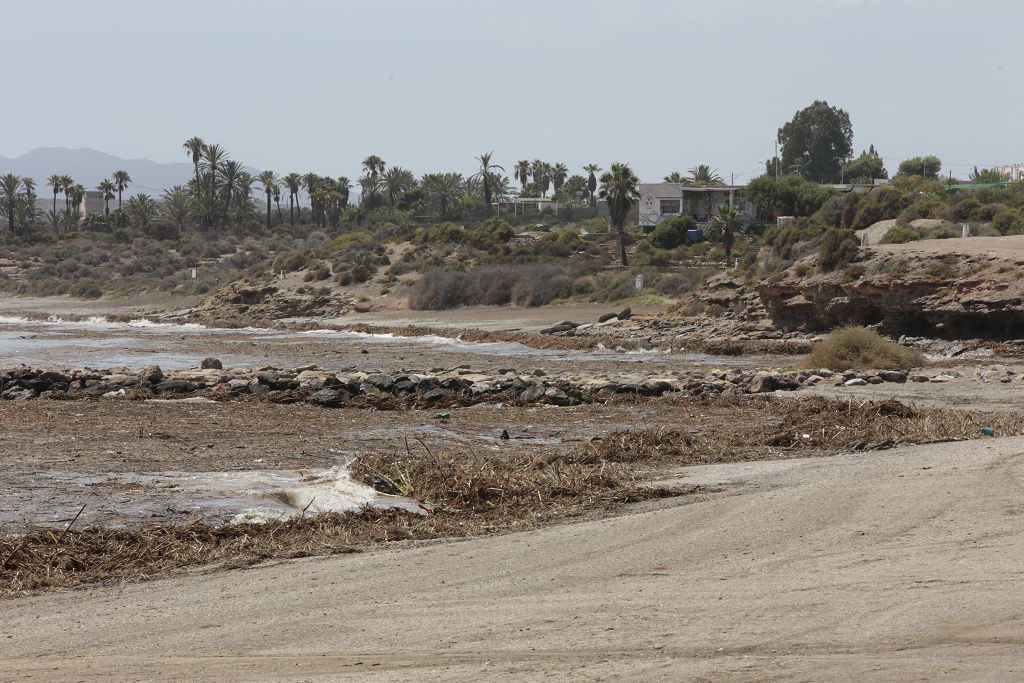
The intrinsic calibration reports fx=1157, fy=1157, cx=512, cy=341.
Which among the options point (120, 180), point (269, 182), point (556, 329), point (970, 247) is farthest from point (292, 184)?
point (970, 247)

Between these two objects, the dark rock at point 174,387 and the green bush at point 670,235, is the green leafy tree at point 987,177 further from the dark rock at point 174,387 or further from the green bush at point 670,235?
the dark rock at point 174,387

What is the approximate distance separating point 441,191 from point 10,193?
4342 centimetres

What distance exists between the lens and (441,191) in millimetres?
111000

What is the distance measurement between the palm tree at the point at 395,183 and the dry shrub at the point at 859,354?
97742mm

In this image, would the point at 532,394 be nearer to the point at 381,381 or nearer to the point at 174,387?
the point at 381,381

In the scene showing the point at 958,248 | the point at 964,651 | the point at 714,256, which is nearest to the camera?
the point at 964,651

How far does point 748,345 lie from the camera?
1382 inches

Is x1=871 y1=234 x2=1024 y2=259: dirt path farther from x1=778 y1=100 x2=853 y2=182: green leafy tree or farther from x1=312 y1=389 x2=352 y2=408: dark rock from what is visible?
x1=778 y1=100 x2=853 y2=182: green leafy tree

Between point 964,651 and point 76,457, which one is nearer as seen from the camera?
point 964,651

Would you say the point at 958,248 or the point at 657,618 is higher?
the point at 958,248

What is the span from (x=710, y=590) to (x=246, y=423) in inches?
445

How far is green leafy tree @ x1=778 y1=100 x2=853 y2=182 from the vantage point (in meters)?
131

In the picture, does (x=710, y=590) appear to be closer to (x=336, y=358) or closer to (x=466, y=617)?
(x=466, y=617)

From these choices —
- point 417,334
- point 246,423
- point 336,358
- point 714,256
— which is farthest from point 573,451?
point 714,256
